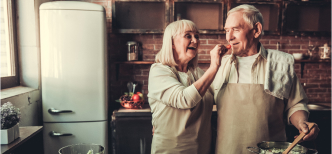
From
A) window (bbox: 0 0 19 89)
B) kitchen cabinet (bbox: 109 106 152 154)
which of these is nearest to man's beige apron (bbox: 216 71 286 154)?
kitchen cabinet (bbox: 109 106 152 154)

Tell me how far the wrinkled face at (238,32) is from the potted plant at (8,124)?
3.96 feet

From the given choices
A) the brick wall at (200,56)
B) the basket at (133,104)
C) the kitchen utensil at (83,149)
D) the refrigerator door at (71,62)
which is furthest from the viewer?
the brick wall at (200,56)

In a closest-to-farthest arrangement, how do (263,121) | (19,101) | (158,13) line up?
(263,121), (19,101), (158,13)

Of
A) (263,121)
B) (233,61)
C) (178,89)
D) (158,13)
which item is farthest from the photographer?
(158,13)

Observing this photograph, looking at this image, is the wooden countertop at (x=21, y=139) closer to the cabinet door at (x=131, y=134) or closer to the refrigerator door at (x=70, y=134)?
the refrigerator door at (x=70, y=134)

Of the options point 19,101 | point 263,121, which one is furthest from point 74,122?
point 263,121

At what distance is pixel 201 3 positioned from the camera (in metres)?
3.27

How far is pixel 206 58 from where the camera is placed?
3371 millimetres

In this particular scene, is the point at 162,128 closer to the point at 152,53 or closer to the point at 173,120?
the point at 173,120

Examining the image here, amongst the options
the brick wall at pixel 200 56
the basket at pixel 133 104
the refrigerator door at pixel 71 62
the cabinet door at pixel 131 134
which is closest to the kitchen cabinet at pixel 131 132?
the cabinet door at pixel 131 134

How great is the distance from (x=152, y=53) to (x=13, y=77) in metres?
1.62

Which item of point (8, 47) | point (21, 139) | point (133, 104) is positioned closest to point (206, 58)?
point (133, 104)

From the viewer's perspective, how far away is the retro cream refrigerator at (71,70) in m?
2.57

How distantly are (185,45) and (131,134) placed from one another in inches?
65.1
